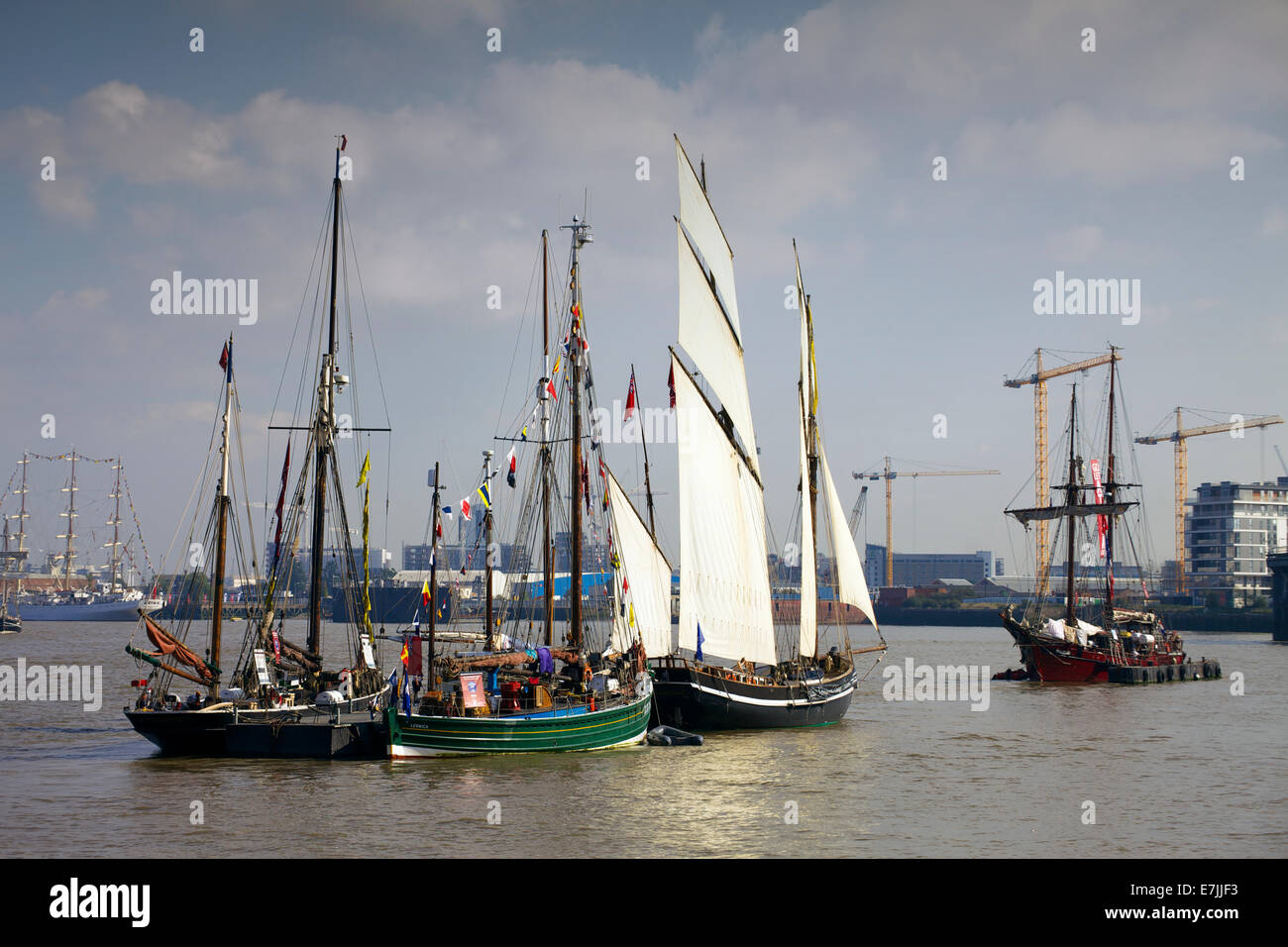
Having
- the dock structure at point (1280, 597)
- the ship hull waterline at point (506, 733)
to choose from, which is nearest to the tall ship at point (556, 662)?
the ship hull waterline at point (506, 733)

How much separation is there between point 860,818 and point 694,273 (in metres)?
32.3

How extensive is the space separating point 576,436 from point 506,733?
1456 centimetres

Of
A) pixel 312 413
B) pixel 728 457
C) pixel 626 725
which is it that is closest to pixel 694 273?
pixel 728 457

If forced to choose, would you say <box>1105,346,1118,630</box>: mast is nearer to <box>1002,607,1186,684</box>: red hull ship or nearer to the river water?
<box>1002,607,1186,684</box>: red hull ship

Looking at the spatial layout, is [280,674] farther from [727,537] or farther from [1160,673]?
[1160,673]

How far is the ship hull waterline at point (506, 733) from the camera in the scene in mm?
40000

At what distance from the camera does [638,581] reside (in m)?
57.4

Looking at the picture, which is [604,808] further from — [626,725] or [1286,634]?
[1286,634]

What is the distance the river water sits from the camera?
28484 millimetres

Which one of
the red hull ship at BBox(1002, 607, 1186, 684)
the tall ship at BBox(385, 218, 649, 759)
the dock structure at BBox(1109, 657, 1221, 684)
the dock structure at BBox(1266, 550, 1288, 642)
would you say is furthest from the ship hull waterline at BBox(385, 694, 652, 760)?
the dock structure at BBox(1266, 550, 1288, 642)

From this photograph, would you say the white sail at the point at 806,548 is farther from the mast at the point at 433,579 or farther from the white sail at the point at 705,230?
the mast at the point at 433,579

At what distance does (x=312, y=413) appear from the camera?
51.1 m

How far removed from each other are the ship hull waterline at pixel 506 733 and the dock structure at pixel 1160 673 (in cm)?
5418

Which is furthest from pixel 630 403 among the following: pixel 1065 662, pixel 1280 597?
pixel 1280 597
